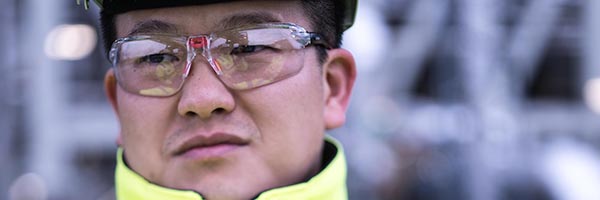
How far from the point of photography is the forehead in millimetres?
1514

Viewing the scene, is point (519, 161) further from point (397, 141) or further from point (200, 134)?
point (200, 134)

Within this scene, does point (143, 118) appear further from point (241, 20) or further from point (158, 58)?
point (241, 20)

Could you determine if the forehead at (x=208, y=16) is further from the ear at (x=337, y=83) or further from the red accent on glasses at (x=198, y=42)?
the ear at (x=337, y=83)

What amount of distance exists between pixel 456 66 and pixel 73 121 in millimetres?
4535

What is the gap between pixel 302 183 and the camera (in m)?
1.59

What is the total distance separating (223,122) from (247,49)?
0.50 ft

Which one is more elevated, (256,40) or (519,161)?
(256,40)

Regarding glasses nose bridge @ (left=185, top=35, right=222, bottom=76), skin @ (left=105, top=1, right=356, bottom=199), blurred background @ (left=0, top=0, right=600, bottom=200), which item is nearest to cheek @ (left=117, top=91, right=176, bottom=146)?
skin @ (left=105, top=1, right=356, bottom=199)

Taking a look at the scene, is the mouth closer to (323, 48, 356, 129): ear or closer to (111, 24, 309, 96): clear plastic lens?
(111, 24, 309, 96): clear plastic lens

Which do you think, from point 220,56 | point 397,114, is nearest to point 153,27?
point 220,56

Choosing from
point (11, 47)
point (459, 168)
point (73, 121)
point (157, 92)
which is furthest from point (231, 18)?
point (73, 121)

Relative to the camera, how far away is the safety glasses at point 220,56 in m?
1.51

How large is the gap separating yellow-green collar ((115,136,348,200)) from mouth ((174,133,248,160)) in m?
0.07

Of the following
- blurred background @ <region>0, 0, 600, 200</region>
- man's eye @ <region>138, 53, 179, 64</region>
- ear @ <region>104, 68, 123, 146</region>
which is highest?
man's eye @ <region>138, 53, 179, 64</region>
